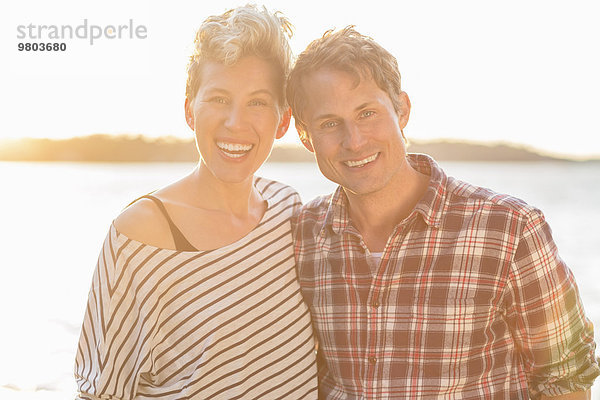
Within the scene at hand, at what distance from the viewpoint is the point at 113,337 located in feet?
8.14

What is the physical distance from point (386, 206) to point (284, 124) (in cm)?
63

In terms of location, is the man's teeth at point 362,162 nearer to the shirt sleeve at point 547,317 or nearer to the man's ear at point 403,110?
the man's ear at point 403,110

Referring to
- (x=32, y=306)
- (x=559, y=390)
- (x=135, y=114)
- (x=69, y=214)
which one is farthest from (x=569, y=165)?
(x=559, y=390)

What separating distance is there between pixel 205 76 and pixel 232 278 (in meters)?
0.83

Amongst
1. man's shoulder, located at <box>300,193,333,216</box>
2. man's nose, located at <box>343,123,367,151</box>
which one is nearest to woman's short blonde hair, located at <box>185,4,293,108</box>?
man's nose, located at <box>343,123,367,151</box>

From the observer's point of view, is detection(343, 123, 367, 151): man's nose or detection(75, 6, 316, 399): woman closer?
detection(75, 6, 316, 399): woman

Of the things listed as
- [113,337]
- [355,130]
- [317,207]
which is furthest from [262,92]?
[113,337]

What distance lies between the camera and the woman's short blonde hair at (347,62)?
105 inches

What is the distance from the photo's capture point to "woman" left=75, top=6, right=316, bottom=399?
8.16 feet

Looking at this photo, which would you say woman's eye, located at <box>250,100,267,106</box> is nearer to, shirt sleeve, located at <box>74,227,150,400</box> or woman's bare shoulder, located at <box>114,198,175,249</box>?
woman's bare shoulder, located at <box>114,198,175,249</box>

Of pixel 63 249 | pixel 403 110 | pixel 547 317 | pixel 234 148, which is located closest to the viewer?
pixel 547 317

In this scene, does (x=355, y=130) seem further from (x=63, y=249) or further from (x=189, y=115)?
(x=63, y=249)

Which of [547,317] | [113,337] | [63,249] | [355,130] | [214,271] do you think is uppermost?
[355,130]

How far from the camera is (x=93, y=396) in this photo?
2.53 m
